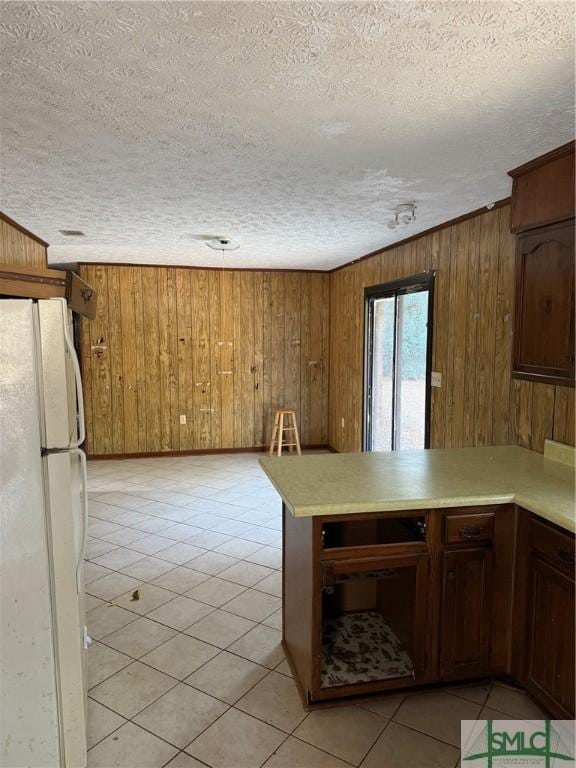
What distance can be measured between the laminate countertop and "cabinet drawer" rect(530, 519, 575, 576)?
68 millimetres

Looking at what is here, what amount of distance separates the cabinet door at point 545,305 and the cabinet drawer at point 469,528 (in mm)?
712

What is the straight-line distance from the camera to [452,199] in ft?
10.1

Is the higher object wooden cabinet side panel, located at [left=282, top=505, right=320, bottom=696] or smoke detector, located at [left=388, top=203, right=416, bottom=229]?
smoke detector, located at [left=388, top=203, right=416, bottom=229]

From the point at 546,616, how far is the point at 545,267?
1.50m

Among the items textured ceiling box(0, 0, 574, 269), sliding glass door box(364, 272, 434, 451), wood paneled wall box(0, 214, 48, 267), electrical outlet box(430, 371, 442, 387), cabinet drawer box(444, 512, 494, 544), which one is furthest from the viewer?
sliding glass door box(364, 272, 434, 451)

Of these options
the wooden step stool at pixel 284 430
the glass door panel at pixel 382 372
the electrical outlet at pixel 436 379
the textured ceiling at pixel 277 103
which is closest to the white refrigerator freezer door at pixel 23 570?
the textured ceiling at pixel 277 103

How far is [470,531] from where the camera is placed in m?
2.11

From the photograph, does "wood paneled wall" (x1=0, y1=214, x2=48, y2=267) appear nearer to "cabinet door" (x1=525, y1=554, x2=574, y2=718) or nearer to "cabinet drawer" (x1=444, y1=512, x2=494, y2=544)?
"cabinet drawer" (x1=444, y1=512, x2=494, y2=544)

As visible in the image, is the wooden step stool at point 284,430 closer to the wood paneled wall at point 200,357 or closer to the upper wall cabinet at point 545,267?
the wood paneled wall at point 200,357

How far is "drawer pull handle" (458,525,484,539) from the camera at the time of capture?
82.7 inches

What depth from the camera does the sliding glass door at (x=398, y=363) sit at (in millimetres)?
4188

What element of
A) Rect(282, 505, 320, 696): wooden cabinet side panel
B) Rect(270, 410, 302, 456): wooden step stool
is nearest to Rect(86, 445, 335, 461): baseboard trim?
Rect(270, 410, 302, 456): wooden step stool

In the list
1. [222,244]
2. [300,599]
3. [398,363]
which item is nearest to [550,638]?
[300,599]

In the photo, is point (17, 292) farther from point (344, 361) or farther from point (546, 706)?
point (344, 361)
